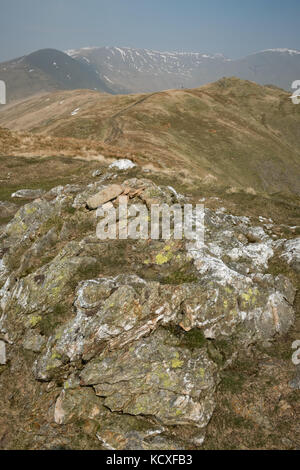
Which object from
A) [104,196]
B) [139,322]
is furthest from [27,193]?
[139,322]

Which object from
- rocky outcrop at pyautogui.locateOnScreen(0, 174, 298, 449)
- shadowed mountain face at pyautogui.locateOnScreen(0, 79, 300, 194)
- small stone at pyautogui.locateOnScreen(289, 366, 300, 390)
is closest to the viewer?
rocky outcrop at pyautogui.locateOnScreen(0, 174, 298, 449)

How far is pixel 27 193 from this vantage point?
30109mm

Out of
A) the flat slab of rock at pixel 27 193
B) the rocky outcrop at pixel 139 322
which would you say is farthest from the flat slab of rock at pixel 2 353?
the flat slab of rock at pixel 27 193

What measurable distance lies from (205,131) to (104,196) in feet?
282

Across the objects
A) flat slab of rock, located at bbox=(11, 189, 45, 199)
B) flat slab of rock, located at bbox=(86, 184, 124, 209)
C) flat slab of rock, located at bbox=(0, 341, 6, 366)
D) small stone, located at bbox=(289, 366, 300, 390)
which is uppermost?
flat slab of rock, located at bbox=(86, 184, 124, 209)

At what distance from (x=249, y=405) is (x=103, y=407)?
5.77 meters

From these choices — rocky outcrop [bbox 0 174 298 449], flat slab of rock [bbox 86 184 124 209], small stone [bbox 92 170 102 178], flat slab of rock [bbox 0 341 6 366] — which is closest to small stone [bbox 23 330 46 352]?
rocky outcrop [bbox 0 174 298 449]

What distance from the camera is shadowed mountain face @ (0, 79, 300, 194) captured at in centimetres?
7094

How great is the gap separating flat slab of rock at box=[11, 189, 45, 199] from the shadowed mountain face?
69.0 feet

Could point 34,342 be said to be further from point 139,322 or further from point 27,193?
point 27,193

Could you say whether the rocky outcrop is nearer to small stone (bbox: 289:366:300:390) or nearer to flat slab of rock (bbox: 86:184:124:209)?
small stone (bbox: 289:366:300:390)

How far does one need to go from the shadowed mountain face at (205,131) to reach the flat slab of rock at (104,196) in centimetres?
1795

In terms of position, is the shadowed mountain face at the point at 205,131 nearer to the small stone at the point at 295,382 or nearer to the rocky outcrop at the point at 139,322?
the rocky outcrop at the point at 139,322

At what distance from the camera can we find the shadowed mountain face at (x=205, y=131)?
70938mm
